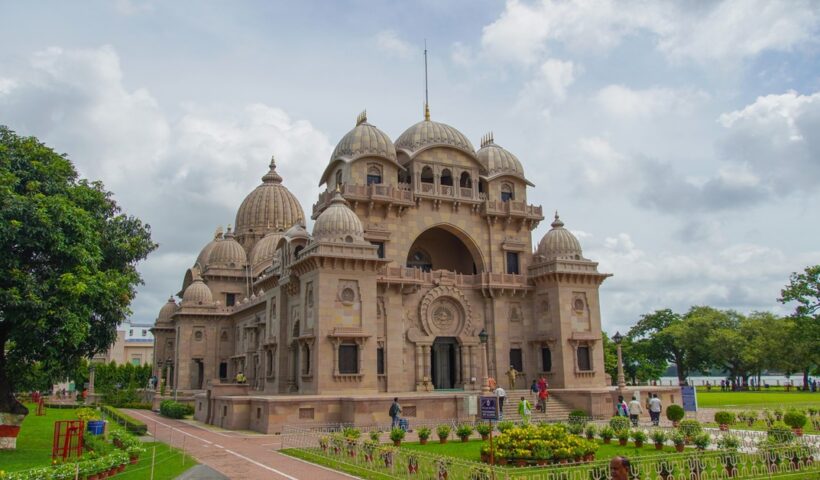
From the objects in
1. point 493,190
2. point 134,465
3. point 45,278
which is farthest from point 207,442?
point 493,190

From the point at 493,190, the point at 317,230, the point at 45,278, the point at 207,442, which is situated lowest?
the point at 207,442

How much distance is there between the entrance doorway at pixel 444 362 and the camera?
139 feet

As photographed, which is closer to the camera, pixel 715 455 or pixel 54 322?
pixel 715 455

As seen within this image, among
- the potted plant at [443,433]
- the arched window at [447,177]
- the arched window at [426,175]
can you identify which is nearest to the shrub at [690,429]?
the potted plant at [443,433]

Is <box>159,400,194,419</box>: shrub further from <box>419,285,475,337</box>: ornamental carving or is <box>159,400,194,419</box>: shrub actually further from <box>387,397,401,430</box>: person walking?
<box>387,397,401,430</box>: person walking

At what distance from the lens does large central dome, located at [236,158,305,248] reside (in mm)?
67938

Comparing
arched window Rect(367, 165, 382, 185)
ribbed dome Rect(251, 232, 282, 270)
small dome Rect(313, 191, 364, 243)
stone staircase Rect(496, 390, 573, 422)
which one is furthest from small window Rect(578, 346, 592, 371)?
ribbed dome Rect(251, 232, 282, 270)

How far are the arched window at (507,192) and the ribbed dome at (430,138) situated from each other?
3275 millimetres

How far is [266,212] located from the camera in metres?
68.4

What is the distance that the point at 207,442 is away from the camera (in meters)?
26.7

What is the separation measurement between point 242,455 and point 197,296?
38346mm

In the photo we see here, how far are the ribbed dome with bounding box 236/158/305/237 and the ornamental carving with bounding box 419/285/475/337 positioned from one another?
2939 cm

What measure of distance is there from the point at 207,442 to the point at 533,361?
22.9m

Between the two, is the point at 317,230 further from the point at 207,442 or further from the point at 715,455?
the point at 715,455
